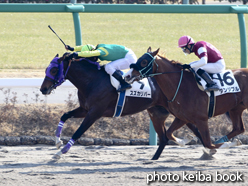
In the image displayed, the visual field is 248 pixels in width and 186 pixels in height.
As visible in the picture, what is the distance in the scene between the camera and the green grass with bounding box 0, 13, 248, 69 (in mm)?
9320

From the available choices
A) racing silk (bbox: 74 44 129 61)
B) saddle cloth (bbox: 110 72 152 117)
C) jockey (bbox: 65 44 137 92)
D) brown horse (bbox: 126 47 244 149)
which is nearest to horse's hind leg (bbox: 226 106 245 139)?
brown horse (bbox: 126 47 244 149)

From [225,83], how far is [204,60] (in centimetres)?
55

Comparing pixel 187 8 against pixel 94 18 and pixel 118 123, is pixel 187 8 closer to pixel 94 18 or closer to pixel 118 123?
pixel 118 123

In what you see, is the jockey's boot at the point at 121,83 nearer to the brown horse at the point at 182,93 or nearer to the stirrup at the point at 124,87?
the stirrup at the point at 124,87

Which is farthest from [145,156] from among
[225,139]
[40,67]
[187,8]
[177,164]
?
[40,67]

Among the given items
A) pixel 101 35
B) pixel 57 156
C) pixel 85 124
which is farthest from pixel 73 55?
pixel 101 35

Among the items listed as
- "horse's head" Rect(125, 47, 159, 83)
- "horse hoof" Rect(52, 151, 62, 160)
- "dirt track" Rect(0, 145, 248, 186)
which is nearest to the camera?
"dirt track" Rect(0, 145, 248, 186)

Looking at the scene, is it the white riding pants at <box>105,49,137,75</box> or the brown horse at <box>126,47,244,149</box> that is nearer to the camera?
the brown horse at <box>126,47,244,149</box>

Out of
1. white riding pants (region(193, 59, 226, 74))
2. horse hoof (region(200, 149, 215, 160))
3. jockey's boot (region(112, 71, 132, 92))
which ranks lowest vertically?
horse hoof (region(200, 149, 215, 160))

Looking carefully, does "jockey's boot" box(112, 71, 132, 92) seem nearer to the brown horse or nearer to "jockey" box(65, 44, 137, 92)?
"jockey" box(65, 44, 137, 92)

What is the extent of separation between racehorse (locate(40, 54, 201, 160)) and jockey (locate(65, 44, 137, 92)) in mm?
150

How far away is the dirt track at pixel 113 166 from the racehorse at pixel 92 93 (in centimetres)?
30

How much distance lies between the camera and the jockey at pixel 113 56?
6.04 m

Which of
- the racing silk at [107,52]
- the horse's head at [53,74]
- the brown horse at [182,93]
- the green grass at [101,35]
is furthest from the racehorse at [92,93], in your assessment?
the green grass at [101,35]
